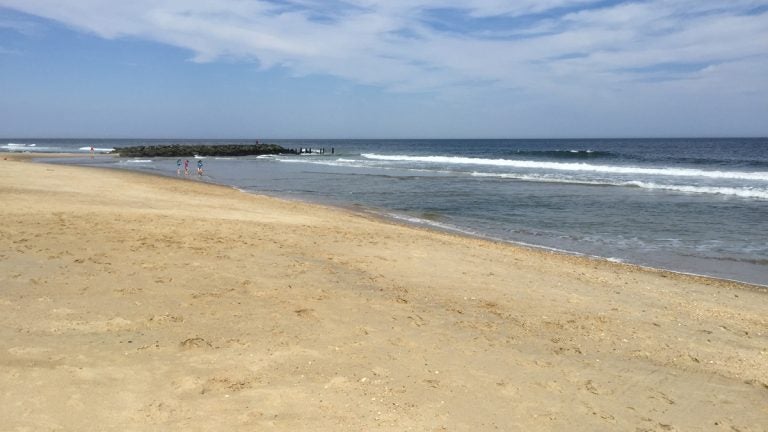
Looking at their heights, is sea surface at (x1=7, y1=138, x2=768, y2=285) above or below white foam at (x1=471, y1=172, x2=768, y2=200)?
below

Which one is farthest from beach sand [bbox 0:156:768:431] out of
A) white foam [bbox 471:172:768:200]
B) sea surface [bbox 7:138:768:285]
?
white foam [bbox 471:172:768:200]

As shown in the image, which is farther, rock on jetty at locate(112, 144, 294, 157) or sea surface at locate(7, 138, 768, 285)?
rock on jetty at locate(112, 144, 294, 157)

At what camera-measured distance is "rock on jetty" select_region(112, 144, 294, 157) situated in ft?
207

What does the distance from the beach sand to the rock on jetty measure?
57.3 m

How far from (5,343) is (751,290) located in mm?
9924

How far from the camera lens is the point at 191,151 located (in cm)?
6712

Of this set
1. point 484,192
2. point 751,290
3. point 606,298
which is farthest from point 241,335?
point 484,192

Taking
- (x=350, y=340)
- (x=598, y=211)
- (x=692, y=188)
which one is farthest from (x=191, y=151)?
(x=350, y=340)

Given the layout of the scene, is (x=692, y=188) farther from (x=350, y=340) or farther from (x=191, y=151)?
(x=191, y=151)

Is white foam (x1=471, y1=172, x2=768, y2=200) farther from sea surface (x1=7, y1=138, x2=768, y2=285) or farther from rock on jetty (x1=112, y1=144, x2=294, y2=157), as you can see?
rock on jetty (x1=112, y1=144, x2=294, y2=157)

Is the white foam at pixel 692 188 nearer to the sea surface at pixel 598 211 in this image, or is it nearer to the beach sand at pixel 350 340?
the sea surface at pixel 598 211

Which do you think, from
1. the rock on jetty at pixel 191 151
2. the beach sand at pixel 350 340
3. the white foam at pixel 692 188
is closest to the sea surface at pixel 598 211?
the white foam at pixel 692 188

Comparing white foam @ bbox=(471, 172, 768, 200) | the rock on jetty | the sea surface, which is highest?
the rock on jetty

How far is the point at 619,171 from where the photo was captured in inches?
1508
